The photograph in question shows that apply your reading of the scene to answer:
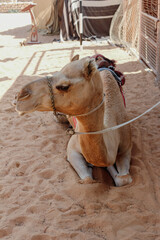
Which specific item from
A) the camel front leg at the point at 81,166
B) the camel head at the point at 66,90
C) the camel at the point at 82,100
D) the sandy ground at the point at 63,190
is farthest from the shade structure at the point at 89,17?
the camel head at the point at 66,90

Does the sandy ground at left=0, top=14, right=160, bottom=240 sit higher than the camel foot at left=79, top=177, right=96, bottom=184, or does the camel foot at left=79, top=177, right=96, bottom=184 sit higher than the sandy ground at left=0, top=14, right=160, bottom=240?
the camel foot at left=79, top=177, right=96, bottom=184

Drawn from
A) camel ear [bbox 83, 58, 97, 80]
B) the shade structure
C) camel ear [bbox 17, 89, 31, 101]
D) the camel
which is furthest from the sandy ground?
the shade structure

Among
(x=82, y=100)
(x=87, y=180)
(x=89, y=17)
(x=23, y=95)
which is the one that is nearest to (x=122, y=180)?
(x=87, y=180)

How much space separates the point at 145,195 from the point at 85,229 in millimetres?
776

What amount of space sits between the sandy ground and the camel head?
1.08 metres

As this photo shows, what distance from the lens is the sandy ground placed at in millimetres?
2520

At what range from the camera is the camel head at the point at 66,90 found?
206cm

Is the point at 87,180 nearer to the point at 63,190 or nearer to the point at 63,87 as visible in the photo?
the point at 63,190

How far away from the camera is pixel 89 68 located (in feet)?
6.84

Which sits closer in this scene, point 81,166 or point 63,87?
point 63,87

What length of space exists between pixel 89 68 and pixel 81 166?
1.44 metres

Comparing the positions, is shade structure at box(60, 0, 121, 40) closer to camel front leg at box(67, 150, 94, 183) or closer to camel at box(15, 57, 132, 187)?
camel front leg at box(67, 150, 94, 183)

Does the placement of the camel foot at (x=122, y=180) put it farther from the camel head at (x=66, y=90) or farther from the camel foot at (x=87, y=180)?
the camel head at (x=66, y=90)

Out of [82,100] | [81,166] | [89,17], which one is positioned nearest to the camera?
[82,100]
